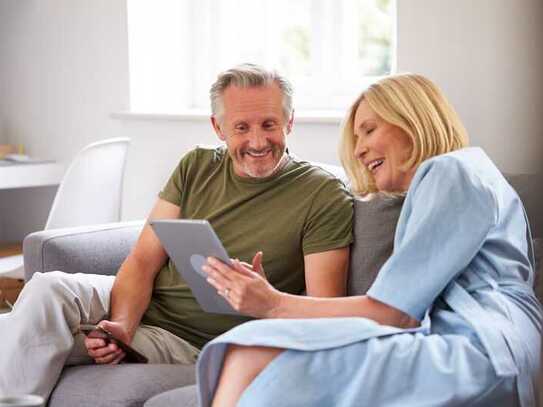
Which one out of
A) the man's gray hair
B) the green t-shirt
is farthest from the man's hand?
the man's gray hair

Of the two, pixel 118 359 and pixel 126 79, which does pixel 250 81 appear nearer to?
pixel 118 359

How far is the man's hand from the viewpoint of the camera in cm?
238

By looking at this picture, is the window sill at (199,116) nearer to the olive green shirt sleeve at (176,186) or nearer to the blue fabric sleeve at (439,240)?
the olive green shirt sleeve at (176,186)

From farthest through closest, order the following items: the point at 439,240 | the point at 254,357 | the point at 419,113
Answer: the point at 419,113, the point at 439,240, the point at 254,357

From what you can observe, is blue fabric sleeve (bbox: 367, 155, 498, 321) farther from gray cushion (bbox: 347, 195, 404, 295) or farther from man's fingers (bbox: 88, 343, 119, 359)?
man's fingers (bbox: 88, 343, 119, 359)

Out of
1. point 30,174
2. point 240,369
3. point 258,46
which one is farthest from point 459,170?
point 30,174

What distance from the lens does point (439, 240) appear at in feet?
6.34

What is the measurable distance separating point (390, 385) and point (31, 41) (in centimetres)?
316

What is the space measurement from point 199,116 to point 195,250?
5.39 ft

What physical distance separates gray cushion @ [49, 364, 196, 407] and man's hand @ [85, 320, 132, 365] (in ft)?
0.11

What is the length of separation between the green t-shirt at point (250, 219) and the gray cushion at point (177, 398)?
373mm

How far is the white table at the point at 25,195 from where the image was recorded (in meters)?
4.29

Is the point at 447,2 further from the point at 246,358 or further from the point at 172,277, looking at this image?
the point at 246,358

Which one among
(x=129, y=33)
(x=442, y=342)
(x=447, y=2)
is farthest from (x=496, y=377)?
(x=129, y=33)
